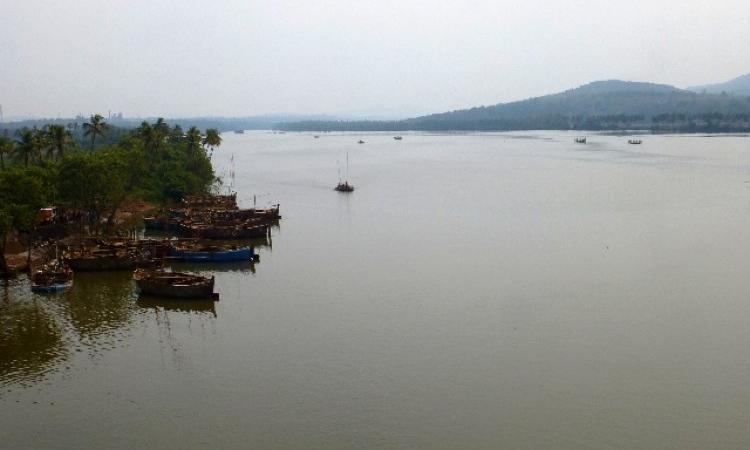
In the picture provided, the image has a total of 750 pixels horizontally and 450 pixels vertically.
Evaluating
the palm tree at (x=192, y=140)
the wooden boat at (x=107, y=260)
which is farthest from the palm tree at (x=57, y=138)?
the wooden boat at (x=107, y=260)

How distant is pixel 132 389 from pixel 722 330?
2168 cm

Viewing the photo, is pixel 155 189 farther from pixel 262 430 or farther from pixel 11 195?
pixel 262 430

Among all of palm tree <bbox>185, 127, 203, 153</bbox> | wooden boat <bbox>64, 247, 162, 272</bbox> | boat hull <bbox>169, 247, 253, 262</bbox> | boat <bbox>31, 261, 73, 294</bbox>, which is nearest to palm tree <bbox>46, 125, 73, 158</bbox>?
palm tree <bbox>185, 127, 203, 153</bbox>

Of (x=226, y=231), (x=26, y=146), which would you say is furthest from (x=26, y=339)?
(x=26, y=146)

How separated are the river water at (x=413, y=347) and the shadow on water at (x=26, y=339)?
11 centimetres

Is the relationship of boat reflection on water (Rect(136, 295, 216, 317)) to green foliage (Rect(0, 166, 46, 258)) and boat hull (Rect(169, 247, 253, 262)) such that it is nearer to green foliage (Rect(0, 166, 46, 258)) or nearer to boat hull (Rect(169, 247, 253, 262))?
green foliage (Rect(0, 166, 46, 258))

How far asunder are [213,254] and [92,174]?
30.3 feet

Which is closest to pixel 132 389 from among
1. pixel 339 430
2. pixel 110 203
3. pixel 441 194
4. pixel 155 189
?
pixel 339 430

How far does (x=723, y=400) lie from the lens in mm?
21047

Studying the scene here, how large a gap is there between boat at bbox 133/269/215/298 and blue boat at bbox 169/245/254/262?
6357mm

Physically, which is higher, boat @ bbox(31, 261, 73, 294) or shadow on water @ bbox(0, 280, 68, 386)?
boat @ bbox(31, 261, 73, 294)

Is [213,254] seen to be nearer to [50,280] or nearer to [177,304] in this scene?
[177,304]

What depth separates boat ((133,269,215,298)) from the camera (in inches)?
1233

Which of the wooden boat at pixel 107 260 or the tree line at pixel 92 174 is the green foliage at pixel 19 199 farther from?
the wooden boat at pixel 107 260
